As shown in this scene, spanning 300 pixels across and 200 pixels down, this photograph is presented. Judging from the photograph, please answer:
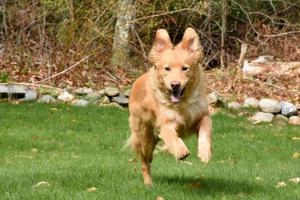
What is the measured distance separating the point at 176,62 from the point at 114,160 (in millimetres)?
4087

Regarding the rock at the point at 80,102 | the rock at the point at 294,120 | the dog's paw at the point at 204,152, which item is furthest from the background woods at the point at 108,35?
the dog's paw at the point at 204,152

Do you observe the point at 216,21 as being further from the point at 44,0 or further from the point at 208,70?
the point at 44,0

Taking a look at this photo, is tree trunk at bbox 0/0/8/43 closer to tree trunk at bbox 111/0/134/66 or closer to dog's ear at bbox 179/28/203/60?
tree trunk at bbox 111/0/134/66

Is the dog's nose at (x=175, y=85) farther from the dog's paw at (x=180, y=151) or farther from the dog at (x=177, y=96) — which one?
the dog's paw at (x=180, y=151)

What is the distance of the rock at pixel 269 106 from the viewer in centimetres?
1753

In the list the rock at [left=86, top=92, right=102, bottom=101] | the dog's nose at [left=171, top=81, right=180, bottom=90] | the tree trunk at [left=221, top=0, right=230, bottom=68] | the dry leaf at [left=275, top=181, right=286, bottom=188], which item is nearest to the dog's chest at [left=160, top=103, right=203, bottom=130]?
the dog's nose at [left=171, top=81, right=180, bottom=90]

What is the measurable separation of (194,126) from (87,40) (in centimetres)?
1405

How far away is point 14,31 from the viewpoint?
2200cm

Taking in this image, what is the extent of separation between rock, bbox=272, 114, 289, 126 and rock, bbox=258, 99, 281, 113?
260 millimetres

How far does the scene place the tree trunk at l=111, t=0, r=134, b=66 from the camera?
21.6 m

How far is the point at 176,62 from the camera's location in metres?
7.55

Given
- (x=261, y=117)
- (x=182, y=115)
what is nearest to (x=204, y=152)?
(x=182, y=115)

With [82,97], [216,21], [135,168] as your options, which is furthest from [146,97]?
[216,21]

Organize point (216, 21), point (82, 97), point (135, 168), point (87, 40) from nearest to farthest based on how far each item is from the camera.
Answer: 1. point (135, 168)
2. point (82, 97)
3. point (87, 40)
4. point (216, 21)
